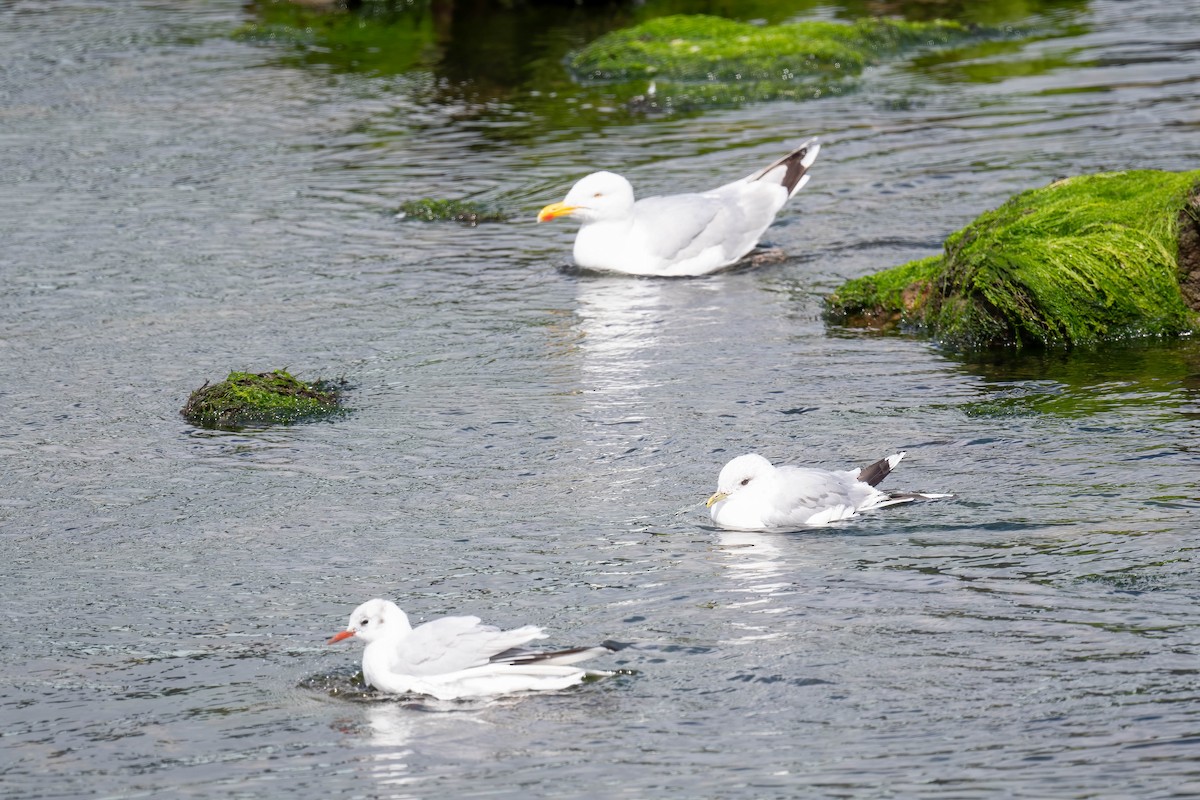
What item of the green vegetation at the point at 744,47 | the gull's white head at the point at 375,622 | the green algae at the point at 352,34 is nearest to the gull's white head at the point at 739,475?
the gull's white head at the point at 375,622

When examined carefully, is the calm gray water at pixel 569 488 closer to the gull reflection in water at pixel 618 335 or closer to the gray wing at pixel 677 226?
the gull reflection in water at pixel 618 335

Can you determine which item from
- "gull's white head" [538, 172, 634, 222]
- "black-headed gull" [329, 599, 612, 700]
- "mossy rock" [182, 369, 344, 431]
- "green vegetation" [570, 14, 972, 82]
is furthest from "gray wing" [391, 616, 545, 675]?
"green vegetation" [570, 14, 972, 82]

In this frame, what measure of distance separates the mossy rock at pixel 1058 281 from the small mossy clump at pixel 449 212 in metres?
4.31

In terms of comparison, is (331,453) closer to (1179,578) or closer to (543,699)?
(543,699)

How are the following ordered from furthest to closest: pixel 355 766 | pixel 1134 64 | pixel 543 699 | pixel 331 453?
pixel 1134 64, pixel 331 453, pixel 543 699, pixel 355 766

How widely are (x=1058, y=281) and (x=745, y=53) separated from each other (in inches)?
431

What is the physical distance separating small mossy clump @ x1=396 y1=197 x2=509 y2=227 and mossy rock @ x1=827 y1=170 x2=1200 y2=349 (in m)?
4.31

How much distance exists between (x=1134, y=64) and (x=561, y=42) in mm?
8312

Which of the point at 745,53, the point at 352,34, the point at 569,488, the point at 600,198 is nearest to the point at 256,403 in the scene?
the point at 569,488

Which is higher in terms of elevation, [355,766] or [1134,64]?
[1134,64]

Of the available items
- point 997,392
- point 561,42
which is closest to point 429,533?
point 997,392

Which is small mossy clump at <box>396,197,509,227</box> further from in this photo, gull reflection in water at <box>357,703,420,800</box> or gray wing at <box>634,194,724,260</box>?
gull reflection in water at <box>357,703,420,800</box>

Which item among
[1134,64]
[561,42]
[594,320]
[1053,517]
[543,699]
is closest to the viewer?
[543,699]

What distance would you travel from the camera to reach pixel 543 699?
749 cm
